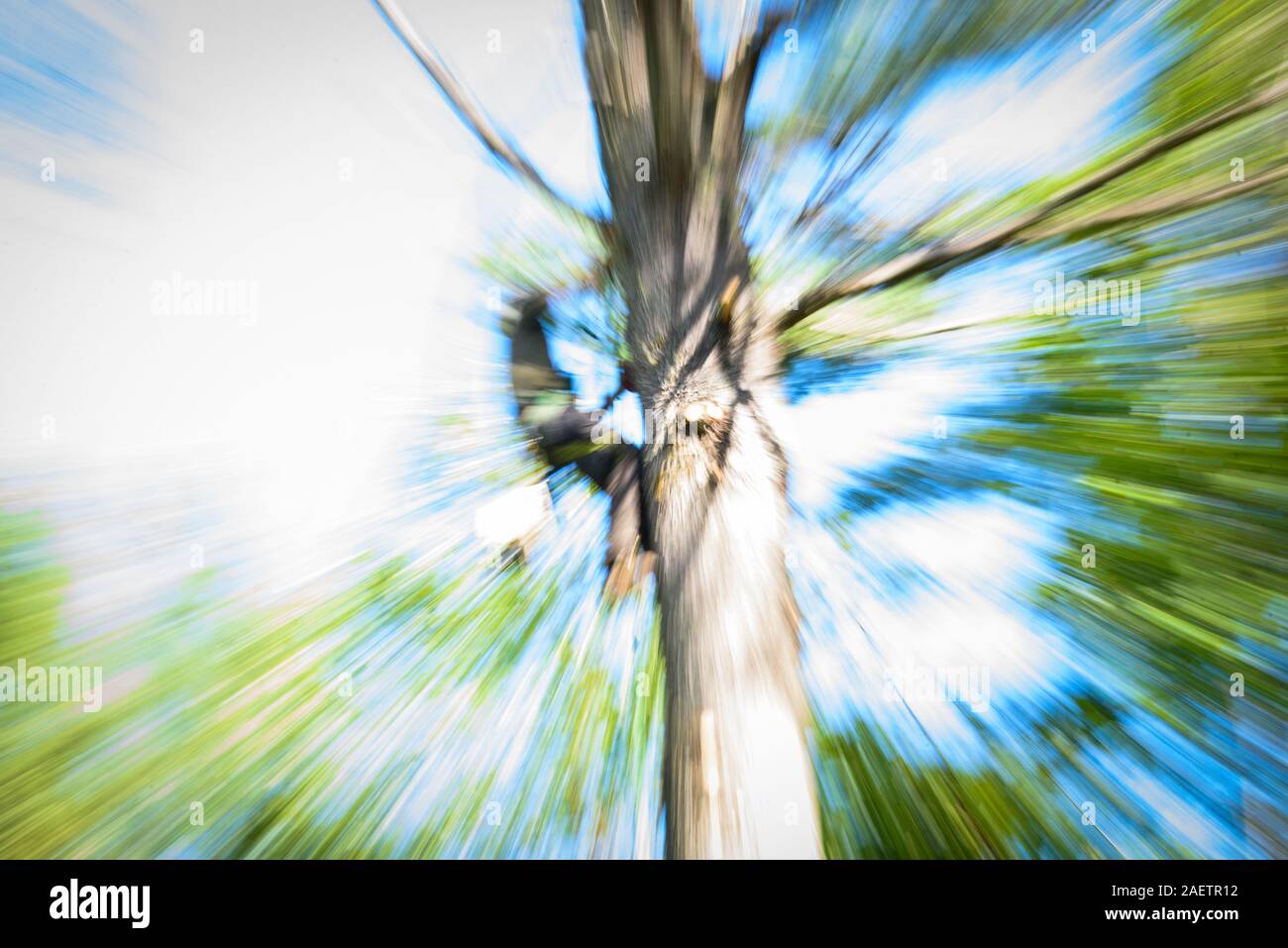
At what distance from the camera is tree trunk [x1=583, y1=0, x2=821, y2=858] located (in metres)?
1.26

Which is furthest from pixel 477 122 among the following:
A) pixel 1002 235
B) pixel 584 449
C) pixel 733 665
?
pixel 733 665

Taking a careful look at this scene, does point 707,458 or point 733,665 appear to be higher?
point 707,458

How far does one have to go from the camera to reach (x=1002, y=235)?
4.09ft

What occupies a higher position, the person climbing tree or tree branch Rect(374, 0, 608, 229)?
tree branch Rect(374, 0, 608, 229)

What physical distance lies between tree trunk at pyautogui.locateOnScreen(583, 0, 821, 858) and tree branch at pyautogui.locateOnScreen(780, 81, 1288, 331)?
4.7 inches

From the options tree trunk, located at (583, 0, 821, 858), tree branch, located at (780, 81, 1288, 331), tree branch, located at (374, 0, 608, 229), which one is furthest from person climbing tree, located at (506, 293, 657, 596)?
tree branch, located at (780, 81, 1288, 331)

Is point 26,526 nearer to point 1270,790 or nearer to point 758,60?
point 758,60

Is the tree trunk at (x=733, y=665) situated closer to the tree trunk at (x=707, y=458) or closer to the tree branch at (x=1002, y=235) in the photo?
the tree trunk at (x=707, y=458)

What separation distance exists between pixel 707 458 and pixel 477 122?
2.39 feet

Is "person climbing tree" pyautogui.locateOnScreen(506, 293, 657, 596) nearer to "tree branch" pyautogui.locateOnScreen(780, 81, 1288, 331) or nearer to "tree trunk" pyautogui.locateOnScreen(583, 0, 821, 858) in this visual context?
"tree trunk" pyautogui.locateOnScreen(583, 0, 821, 858)

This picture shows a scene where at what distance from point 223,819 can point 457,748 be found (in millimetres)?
434

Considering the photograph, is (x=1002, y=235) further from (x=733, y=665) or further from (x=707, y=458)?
(x=733, y=665)
